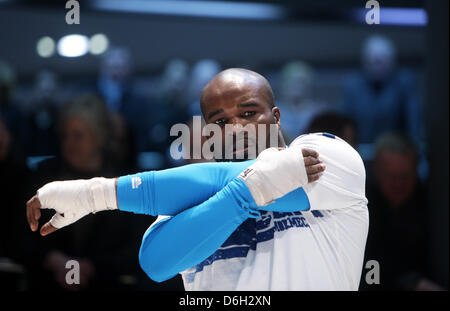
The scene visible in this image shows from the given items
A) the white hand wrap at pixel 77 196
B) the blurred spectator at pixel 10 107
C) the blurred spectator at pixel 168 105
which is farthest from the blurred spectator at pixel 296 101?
the blurred spectator at pixel 10 107

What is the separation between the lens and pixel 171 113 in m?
2.75

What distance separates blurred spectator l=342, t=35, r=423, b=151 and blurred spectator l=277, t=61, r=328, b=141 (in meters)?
0.18

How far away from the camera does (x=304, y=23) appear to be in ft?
9.44

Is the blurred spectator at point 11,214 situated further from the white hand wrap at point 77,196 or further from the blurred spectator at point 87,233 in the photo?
the white hand wrap at point 77,196

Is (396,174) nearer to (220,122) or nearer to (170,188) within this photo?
(220,122)

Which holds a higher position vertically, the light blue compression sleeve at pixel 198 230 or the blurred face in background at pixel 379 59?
the blurred face in background at pixel 379 59

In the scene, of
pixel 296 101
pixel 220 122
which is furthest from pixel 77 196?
pixel 296 101

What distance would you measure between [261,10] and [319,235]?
183cm

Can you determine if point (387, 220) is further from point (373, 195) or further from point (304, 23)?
point (304, 23)

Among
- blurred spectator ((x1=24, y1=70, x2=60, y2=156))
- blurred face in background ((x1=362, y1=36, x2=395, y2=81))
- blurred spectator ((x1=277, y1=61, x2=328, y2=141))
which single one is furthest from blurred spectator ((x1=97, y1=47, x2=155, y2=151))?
blurred face in background ((x1=362, y1=36, x2=395, y2=81))

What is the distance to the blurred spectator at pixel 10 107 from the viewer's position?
92.4 inches

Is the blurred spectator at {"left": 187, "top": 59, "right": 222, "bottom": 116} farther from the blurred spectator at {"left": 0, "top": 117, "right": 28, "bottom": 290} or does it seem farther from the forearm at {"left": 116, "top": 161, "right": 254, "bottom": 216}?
the forearm at {"left": 116, "top": 161, "right": 254, "bottom": 216}

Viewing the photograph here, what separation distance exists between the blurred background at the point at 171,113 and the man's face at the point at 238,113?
373 millimetres

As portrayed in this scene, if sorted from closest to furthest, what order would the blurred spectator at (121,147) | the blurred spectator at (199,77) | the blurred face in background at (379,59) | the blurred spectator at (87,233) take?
the blurred spectator at (87,233) → the blurred spectator at (121,147) → the blurred spectator at (199,77) → the blurred face in background at (379,59)
